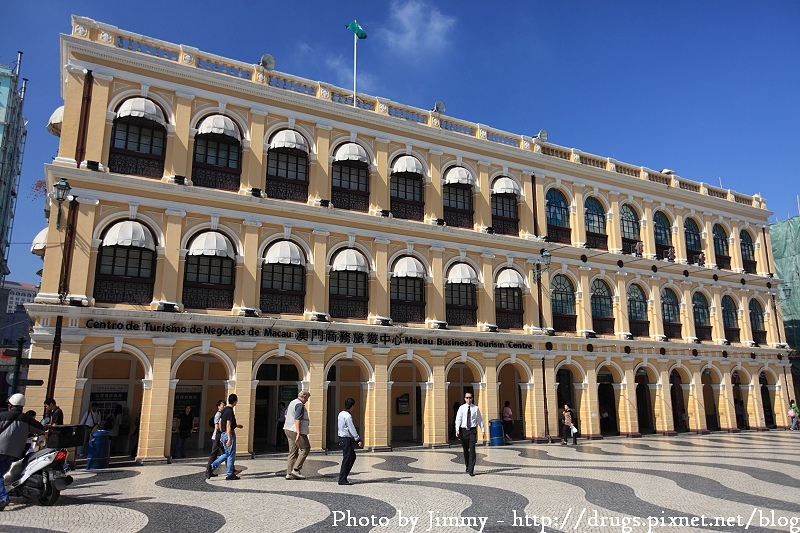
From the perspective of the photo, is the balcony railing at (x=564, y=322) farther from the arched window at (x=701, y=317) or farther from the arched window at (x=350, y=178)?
the arched window at (x=350, y=178)

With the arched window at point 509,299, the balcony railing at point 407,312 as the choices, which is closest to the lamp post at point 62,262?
the balcony railing at point 407,312

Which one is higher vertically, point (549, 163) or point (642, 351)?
point (549, 163)

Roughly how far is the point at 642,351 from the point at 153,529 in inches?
965

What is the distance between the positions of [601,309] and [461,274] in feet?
27.3

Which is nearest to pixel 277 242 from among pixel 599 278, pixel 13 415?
pixel 13 415

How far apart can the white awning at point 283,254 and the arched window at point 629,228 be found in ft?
54.6

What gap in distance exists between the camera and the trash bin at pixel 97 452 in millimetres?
15742

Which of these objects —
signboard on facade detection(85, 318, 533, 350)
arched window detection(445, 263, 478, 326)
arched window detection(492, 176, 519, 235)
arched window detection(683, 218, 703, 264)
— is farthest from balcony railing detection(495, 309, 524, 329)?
arched window detection(683, 218, 703, 264)

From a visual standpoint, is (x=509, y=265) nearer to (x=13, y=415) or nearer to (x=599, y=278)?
(x=599, y=278)

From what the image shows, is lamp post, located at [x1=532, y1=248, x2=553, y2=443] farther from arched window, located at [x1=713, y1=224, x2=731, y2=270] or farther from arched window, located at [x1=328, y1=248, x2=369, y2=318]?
arched window, located at [x1=713, y1=224, x2=731, y2=270]

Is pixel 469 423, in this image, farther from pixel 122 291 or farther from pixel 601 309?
pixel 601 309

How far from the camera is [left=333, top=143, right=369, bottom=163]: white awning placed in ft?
72.1

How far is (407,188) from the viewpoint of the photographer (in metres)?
24.0

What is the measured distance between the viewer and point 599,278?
27672 mm
